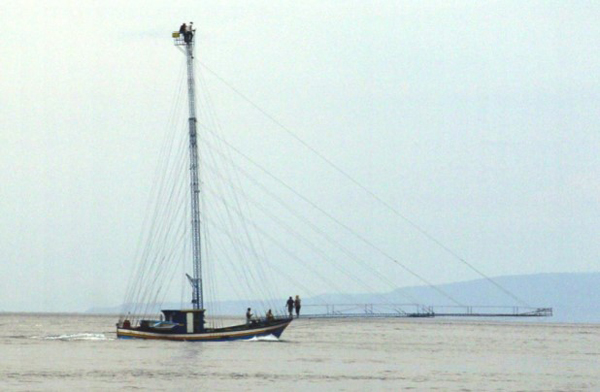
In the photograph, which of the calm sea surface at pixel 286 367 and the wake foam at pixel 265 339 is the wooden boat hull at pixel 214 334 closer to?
the calm sea surface at pixel 286 367

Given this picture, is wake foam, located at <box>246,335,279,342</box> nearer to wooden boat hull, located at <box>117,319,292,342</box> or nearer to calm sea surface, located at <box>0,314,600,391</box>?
calm sea surface, located at <box>0,314,600,391</box>

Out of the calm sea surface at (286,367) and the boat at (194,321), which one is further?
the boat at (194,321)

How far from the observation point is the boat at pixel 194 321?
87312 mm

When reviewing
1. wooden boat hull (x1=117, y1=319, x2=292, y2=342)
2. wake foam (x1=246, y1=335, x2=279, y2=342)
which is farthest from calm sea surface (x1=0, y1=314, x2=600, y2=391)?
wooden boat hull (x1=117, y1=319, x2=292, y2=342)

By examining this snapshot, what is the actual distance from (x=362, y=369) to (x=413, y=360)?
12075mm

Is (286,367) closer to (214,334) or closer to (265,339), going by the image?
(214,334)

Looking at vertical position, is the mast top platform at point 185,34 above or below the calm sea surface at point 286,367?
above

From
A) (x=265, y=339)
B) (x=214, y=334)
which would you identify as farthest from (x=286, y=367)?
(x=265, y=339)

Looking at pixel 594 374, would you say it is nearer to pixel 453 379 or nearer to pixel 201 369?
pixel 453 379

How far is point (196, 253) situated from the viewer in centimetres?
8944

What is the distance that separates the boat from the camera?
87.3 meters

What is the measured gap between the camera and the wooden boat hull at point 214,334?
87500mm

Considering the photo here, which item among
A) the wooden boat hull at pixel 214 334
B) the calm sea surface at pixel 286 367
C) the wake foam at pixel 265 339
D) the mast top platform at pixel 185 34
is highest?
the mast top platform at pixel 185 34

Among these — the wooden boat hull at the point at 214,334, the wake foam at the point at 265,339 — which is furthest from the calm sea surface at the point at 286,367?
the wooden boat hull at the point at 214,334
